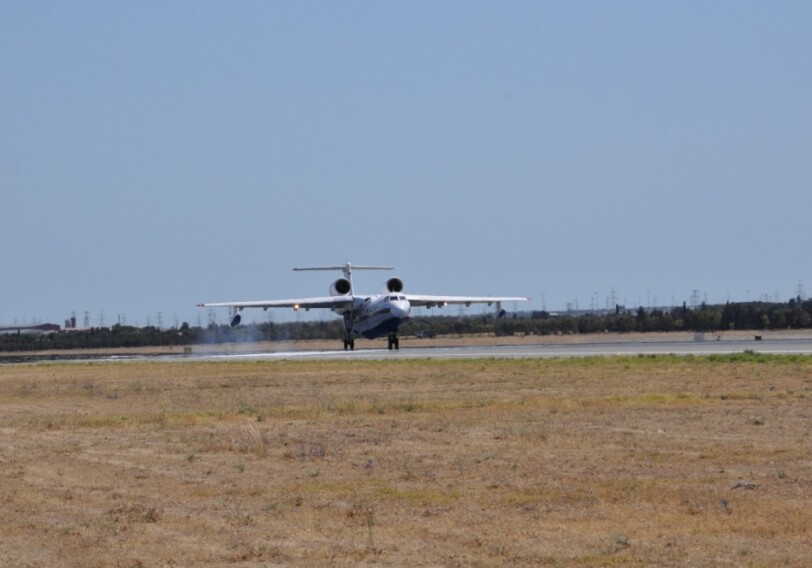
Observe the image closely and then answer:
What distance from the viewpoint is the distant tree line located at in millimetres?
115875

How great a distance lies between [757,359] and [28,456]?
33008 millimetres

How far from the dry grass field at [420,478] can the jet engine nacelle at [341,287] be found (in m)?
48.0

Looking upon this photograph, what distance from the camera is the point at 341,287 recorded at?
275 feet

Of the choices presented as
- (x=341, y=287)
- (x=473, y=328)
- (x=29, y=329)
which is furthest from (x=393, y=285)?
(x=29, y=329)

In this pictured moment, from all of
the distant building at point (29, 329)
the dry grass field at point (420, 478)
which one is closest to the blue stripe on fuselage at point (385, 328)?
the dry grass field at point (420, 478)

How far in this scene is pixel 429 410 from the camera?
29047 mm

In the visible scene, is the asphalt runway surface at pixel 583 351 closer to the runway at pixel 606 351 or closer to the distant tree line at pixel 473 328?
the runway at pixel 606 351

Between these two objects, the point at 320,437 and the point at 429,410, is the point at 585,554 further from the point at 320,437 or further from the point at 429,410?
the point at 429,410

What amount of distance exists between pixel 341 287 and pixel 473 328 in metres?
58.2

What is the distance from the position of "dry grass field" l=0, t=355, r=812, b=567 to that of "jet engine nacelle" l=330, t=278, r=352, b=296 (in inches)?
1888

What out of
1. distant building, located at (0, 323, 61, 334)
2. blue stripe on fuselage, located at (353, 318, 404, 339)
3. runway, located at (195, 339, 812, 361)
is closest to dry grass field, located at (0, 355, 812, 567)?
runway, located at (195, 339, 812, 361)

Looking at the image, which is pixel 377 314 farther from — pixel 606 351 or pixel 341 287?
pixel 606 351

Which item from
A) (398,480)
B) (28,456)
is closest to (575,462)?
(398,480)

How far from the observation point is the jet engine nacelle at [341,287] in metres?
83.8
